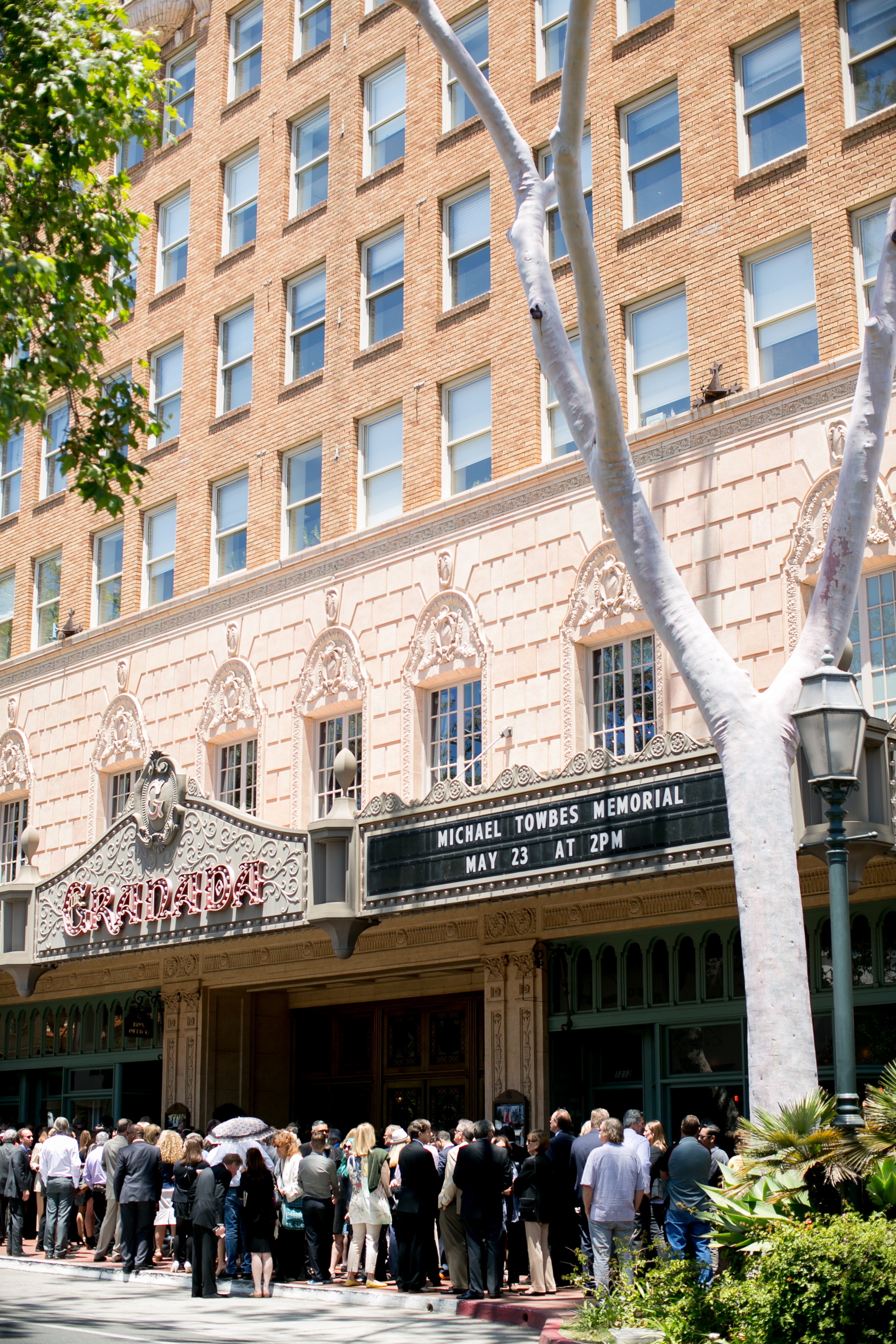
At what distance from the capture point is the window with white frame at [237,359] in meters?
29.1

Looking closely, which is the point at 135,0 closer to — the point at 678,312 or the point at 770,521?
the point at 678,312

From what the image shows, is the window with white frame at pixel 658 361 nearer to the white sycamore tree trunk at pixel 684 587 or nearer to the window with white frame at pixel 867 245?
the window with white frame at pixel 867 245

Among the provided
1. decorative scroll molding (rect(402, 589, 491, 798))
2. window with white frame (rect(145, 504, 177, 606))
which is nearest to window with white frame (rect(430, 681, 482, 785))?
decorative scroll molding (rect(402, 589, 491, 798))

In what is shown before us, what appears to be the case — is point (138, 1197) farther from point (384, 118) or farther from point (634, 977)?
point (384, 118)

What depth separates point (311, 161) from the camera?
28656mm

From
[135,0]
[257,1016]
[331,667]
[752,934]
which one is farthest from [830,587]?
[135,0]

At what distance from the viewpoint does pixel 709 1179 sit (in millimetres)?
14742

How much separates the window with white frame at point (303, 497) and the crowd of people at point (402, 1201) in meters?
10.4

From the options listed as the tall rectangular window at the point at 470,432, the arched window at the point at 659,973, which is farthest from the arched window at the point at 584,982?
the tall rectangular window at the point at 470,432

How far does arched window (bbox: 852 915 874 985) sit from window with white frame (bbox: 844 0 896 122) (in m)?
10.0

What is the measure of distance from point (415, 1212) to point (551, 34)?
57.0ft

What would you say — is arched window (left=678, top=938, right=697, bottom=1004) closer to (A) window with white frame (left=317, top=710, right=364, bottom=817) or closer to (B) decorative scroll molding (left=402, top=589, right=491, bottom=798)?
(B) decorative scroll molding (left=402, top=589, right=491, bottom=798)

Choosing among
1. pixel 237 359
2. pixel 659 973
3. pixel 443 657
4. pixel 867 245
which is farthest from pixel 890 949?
pixel 237 359

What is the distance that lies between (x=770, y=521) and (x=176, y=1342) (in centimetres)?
1159
